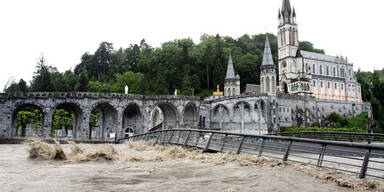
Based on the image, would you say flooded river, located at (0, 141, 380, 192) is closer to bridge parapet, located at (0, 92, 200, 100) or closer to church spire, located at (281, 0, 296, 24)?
bridge parapet, located at (0, 92, 200, 100)

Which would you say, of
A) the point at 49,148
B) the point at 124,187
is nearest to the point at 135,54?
the point at 49,148

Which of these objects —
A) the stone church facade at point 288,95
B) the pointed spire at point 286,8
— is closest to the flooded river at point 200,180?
the stone church facade at point 288,95

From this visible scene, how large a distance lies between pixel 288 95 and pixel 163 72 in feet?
83.6

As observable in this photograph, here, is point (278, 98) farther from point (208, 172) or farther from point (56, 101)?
point (208, 172)

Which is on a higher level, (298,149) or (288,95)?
(288,95)

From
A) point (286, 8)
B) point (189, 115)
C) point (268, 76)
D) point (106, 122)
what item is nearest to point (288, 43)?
point (286, 8)

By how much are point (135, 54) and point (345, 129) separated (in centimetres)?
5354

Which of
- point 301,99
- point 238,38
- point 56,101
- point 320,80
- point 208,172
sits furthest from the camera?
point 238,38

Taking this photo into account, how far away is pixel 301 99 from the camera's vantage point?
171 feet

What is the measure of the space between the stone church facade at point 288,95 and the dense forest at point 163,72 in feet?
18.9

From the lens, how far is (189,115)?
4644 cm

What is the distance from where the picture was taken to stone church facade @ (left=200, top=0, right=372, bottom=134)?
147 feet

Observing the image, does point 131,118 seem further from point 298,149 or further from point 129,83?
point 298,149

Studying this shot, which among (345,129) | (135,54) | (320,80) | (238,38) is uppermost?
(238,38)
